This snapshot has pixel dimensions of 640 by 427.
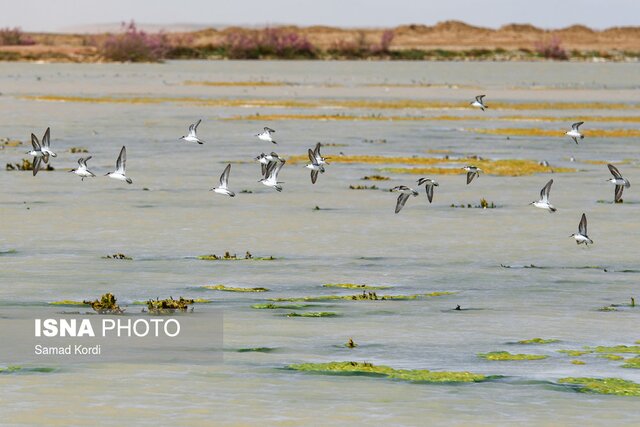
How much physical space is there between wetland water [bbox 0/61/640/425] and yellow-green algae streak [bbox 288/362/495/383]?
0.70 feet

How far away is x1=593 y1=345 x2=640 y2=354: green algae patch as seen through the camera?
1778cm

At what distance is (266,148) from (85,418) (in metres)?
37.3

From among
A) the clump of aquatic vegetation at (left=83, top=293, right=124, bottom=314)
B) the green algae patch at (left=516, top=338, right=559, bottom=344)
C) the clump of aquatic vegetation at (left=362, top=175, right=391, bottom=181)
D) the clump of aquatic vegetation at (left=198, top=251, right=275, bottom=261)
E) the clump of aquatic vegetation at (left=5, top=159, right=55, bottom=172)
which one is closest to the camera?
the green algae patch at (left=516, top=338, right=559, bottom=344)

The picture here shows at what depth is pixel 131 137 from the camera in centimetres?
5616

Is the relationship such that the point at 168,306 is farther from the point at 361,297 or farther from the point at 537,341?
the point at 537,341

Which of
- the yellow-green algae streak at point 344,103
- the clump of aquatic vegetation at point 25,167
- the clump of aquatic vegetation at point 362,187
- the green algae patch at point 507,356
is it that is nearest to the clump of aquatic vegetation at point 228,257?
the green algae patch at point 507,356

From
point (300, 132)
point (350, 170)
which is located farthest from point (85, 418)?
point (300, 132)

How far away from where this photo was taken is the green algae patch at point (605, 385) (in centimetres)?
1577

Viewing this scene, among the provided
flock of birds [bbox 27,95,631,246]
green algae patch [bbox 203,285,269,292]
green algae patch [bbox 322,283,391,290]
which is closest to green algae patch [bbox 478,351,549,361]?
green algae patch [bbox 322,283,391,290]

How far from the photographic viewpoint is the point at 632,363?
56.0ft

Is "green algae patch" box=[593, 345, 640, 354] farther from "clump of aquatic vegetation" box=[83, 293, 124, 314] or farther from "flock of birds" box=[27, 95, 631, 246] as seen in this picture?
"flock of birds" box=[27, 95, 631, 246]

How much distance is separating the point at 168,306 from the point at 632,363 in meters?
5.97

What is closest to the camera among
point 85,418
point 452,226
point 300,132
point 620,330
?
point 85,418

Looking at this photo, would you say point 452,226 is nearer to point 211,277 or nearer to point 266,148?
point 211,277
